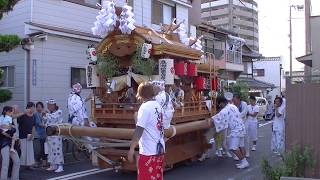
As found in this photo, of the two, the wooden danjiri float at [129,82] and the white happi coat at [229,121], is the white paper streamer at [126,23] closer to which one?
the wooden danjiri float at [129,82]

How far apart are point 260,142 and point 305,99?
9.61m

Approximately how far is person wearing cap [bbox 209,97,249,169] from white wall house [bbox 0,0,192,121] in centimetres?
660

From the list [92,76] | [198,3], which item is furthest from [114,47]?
[198,3]

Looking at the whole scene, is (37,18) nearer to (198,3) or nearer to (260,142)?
(260,142)

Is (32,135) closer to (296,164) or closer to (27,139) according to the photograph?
(27,139)

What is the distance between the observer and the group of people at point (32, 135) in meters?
9.12

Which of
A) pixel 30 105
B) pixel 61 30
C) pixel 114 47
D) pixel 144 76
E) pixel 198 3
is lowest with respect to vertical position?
pixel 30 105

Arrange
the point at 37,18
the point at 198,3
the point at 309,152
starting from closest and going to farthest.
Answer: the point at 309,152, the point at 37,18, the point at 198,3

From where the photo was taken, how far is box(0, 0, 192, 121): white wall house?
1480 cm

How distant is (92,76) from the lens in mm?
10508

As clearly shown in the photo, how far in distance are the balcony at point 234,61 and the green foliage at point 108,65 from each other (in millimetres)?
29878

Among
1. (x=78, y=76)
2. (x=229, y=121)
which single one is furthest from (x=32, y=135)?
(x=78, y=76)

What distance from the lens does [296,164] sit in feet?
23.5

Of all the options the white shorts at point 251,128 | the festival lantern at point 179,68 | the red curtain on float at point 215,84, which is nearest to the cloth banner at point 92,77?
the festival lantern at point 179,68
